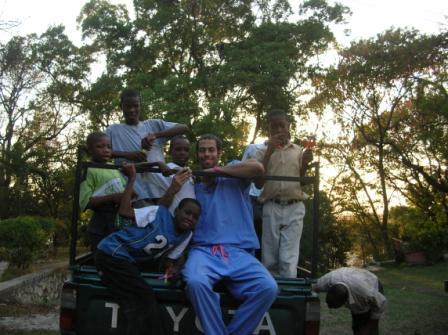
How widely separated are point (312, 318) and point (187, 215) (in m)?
Answer: 0.98

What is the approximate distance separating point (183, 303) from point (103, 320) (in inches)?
19.0

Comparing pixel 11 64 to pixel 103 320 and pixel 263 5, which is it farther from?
pixel 103 320

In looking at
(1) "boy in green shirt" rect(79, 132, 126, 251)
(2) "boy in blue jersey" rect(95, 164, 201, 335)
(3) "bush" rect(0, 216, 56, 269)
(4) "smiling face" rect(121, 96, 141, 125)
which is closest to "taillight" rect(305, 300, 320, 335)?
(2) "boy in blue jersey" rect(95, 164, 201, 335)

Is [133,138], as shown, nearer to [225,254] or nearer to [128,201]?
[128,201]

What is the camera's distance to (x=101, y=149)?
169 inches

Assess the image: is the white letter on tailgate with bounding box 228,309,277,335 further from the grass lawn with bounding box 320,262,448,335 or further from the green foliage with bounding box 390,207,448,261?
the green foliage with bounding box 390,207,448,261

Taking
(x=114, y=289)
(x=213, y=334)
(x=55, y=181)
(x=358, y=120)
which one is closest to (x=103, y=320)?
(x=114, y=289)

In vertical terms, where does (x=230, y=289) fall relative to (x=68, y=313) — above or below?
above

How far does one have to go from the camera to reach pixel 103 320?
3.31 meters

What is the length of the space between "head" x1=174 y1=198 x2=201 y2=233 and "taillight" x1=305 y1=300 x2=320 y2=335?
0.86 metres

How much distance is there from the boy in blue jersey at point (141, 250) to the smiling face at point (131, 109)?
121cm

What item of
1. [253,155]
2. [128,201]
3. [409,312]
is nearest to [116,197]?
[128,201]

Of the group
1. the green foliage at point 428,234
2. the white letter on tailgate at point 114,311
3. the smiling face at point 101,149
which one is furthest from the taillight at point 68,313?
the green foliage at point 428,234

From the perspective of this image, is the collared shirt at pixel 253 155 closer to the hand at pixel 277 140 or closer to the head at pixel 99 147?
the hand at pixel 277 140
